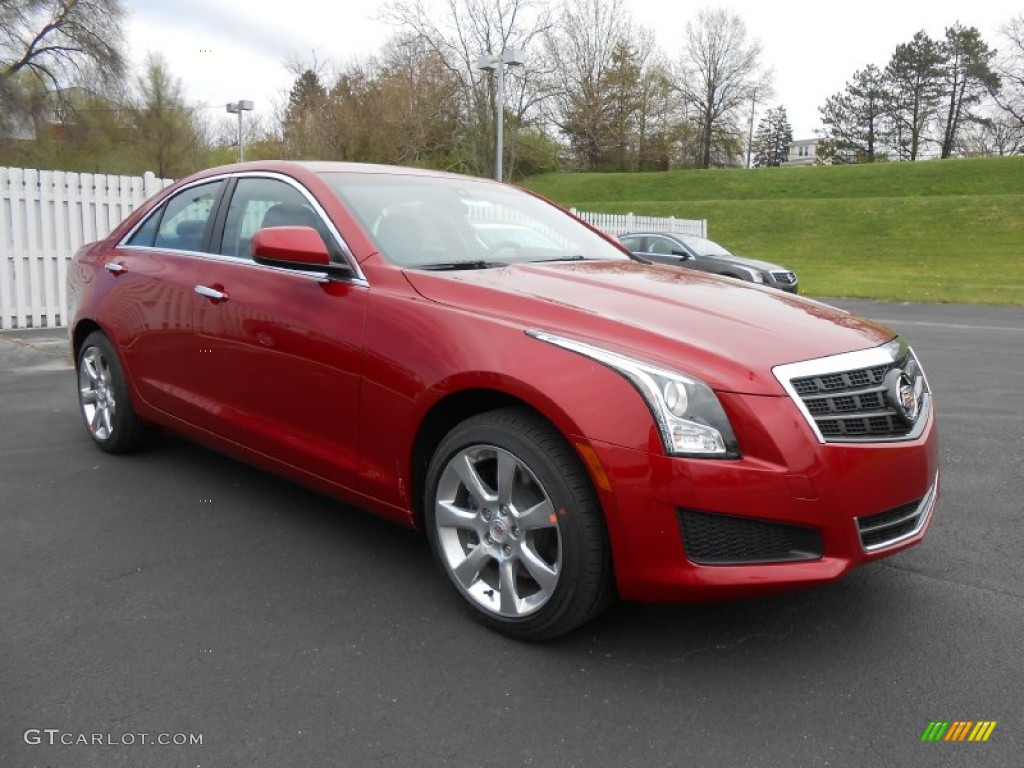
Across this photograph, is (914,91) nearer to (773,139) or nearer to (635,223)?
(773,139)

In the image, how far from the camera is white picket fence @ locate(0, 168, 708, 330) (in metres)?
10.2

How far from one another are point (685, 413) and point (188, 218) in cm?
303

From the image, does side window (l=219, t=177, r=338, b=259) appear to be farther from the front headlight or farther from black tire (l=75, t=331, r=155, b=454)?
the front headlight

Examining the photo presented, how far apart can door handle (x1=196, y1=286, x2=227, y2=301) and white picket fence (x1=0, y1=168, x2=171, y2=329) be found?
7251 millimetres

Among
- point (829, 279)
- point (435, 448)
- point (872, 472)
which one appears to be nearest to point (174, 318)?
point (435, 448)

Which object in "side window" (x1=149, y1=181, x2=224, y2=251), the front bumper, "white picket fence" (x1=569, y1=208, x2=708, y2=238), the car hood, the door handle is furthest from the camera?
"white picket fence" (x1=569, y1=208, x2=708, y2=238)

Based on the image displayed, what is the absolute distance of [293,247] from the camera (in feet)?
10.6

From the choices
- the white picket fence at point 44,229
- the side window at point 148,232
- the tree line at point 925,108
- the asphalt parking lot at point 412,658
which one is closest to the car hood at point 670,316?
the asphalt parking lot at point 412,658

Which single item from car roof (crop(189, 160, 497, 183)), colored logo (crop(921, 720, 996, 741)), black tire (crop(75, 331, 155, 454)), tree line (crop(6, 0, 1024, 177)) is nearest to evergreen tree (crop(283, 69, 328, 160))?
tree line (crop(6, 0, 1024, 177))

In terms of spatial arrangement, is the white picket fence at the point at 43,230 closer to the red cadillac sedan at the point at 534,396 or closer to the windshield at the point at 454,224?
the red cadillac sedan at the point at 534,396

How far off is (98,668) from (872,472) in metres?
2.43

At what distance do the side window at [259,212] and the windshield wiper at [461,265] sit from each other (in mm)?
504

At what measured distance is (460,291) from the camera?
3.04 m

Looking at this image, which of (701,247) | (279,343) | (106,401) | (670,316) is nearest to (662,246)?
(701,247)
